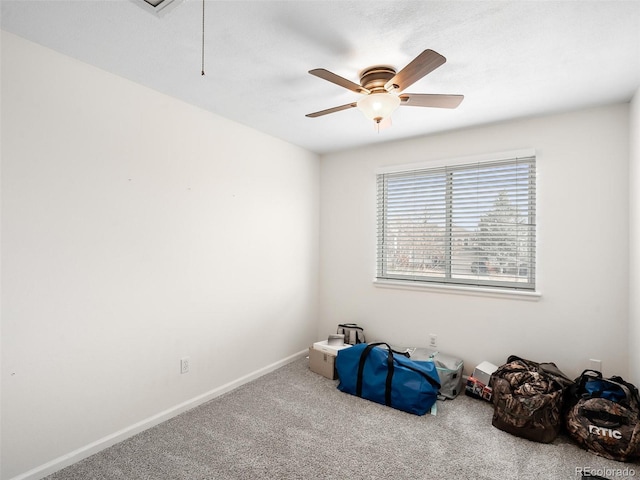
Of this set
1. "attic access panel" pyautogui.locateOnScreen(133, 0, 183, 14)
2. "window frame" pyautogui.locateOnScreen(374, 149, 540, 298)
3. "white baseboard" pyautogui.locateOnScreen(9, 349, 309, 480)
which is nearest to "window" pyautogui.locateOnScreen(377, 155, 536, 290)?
"window frame" pyautogui.locateOnScreen(374, 149, 540, 298)

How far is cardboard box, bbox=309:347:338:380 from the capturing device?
3.34 meters

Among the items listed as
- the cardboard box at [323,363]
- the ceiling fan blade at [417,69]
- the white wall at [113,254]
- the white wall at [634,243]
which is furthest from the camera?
the cardboard box at [323,363]

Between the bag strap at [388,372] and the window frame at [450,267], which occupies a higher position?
the window frame at [450,267]

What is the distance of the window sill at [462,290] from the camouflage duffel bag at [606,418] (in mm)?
772

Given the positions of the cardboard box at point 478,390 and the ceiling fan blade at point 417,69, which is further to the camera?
the cardboard box at point 478,390

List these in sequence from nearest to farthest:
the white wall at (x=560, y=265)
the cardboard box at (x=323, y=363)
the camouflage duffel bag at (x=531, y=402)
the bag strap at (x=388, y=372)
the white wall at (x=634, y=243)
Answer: the camouflage duffel bag at (x=531, y=402) < the white wall at (x=634, y=243) < the white wall at (x=560, y=265) < the bag strap at (x=388, y=372) < the cardboard box at (x=323, y=363)

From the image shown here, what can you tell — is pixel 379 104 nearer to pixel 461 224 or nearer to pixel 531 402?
pixel 461 224

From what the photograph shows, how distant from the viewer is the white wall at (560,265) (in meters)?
2.69

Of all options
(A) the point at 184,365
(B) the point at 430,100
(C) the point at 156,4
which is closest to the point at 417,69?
(B) the point at 430,100

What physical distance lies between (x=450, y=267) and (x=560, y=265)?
3.01 ft

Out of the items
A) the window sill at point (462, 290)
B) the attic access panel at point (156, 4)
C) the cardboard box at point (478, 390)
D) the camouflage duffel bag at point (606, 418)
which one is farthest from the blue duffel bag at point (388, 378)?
the attic access panel at point (156, 4)

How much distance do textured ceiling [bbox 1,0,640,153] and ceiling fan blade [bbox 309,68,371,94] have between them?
0.60ft

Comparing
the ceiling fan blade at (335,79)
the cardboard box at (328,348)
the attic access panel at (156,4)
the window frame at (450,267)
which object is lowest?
the cardboard box at (328,348)

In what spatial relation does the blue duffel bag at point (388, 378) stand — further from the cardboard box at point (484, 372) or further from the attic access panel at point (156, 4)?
the attic access panel at point (156, 4)
